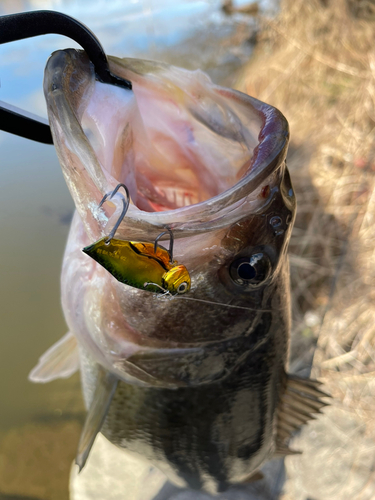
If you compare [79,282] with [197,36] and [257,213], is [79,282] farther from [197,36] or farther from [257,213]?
[197,36]

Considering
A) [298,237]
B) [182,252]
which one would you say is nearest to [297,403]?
[182,252]

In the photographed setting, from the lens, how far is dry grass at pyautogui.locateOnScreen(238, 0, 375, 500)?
2404mm

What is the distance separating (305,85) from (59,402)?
3.82 metres

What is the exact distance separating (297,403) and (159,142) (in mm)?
956

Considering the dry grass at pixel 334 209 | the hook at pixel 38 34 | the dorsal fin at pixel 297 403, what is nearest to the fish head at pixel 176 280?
the hook at pixel 38 34

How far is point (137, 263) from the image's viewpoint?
517 millimetres

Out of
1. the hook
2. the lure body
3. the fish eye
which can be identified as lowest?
the fish eye

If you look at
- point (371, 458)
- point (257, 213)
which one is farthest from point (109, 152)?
point (371, 458)

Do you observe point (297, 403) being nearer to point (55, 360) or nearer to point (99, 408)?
point (99, 408)

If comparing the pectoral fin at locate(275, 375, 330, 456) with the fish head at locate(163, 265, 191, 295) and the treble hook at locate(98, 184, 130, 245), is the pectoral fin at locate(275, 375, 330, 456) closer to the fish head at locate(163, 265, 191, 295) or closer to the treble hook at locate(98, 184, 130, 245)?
the fish head at locate(163, 265, 191, 295)

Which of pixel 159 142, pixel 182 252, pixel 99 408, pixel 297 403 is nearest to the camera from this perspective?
pixel 182 252

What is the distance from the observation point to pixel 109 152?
0.71 meters

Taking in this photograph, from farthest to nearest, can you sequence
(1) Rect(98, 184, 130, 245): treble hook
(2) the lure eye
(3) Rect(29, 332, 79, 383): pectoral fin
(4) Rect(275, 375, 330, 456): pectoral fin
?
(3) Rect(29, 332, 79, 383): pectoral fin
(4) Rect(275, 375, 330, 456): pectoral fin
(2) the lure eye
(1) Rect(98, 184, 130, 245): treble hook

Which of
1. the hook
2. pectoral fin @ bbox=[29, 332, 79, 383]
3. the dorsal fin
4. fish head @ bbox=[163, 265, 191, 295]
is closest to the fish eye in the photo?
fish head @ bbox=[163, 265, 191, 295]
